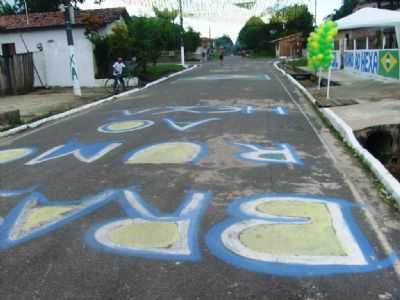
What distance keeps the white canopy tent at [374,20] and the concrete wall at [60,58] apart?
12524mm

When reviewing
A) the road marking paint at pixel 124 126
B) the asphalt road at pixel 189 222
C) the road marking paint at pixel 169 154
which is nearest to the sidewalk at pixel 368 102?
the asphalt road at pixel 189 222

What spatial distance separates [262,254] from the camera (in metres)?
4.49

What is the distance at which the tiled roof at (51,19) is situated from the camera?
83.9ft

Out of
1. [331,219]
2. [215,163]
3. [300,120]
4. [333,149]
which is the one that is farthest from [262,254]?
[300,120]

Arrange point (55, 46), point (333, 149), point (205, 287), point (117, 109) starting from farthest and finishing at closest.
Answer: point (55, 46), point (117, 109), point (333, 149), point (205, 287)

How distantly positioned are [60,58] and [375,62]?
1532 cm

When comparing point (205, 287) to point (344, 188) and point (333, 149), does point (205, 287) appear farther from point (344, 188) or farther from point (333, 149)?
point (333, 149)

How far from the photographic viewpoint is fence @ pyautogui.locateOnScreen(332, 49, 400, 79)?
19.3 meters

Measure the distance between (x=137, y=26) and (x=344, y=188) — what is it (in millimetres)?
22968

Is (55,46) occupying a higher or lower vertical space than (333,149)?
higher

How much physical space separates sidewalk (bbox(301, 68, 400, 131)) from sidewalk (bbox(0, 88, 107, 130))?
843 centimetres

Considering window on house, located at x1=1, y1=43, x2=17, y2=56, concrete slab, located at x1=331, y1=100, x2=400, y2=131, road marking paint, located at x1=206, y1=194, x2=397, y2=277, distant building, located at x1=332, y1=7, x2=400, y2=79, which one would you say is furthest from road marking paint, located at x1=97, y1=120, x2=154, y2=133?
window on house, located at x1=1, y1=43, x2=17, y2=56

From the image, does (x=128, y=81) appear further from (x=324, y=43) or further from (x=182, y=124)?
(x=182, y=124)

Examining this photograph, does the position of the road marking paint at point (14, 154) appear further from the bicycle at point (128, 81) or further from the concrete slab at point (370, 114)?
the bicycle at point (128, 81)
